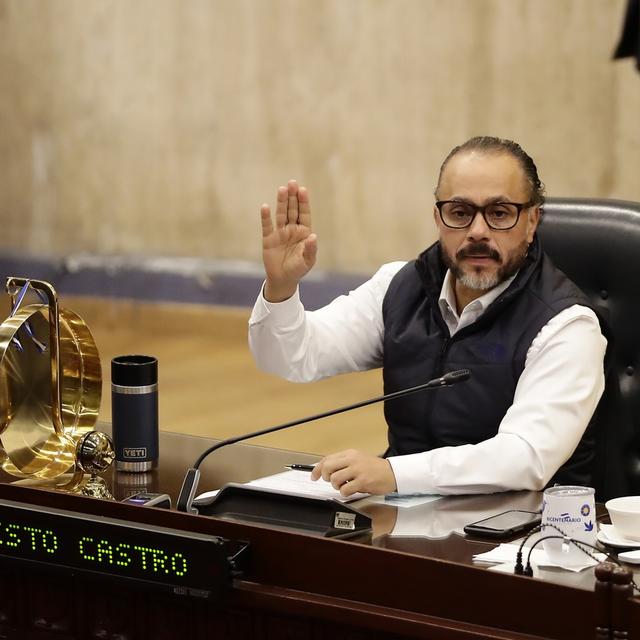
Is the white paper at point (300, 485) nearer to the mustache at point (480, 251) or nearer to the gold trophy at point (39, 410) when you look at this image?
the gold trophy at point (39, 410)

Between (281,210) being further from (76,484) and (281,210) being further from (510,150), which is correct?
(76,484)

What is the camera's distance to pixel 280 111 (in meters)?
6.51

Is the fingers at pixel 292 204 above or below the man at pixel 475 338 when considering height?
above

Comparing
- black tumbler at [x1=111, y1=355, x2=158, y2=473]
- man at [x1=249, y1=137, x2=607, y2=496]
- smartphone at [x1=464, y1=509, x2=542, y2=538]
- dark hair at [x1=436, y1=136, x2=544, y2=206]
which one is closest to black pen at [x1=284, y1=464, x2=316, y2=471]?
man at [x1=249, y1=137, x2=607, y2=496]

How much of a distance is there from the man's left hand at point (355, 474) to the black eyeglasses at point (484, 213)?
56 centimetres

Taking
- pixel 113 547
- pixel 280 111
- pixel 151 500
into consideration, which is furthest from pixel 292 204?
pixel 280 111

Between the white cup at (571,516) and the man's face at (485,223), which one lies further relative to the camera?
the man's face at (485,223)

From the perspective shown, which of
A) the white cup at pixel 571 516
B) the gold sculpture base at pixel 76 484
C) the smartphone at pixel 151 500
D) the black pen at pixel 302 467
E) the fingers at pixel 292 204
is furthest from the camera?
the fingers at pixel 292 204

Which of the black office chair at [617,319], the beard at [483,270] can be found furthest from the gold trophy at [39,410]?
the black office chair at [617,319]

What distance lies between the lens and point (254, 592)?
1.72 meters

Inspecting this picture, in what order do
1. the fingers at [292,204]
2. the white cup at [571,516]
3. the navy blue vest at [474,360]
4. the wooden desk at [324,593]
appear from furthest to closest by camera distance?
the fingers at [292,204] → the navy blue vest at [474,360] → the white cup at [571,516] → the wooden desk at [324,593]

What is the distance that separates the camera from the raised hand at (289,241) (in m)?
2.43

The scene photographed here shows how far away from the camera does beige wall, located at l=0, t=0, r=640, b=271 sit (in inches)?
220

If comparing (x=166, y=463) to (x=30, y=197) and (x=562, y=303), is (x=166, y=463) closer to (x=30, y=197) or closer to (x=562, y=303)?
(x=562, y=303)
